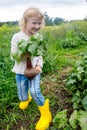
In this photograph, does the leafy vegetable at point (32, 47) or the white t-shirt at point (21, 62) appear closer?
the leafy vegetable at point (32, 47)

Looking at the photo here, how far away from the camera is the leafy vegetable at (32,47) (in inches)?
121

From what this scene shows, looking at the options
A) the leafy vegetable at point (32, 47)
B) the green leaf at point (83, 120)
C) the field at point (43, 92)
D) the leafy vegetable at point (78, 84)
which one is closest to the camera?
the green leaf at point (83, 120)

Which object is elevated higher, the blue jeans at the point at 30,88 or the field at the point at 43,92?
the blue jeans at the point at 30,88

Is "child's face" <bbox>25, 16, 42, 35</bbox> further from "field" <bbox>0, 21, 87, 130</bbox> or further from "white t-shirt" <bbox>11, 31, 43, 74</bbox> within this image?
"field" <bbox>0, 21, 87, 130</bbox>

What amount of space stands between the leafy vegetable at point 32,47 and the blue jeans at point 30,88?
320mm

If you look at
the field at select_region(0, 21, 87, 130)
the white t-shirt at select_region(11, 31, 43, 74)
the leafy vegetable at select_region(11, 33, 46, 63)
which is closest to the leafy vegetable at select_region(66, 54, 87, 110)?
the field at select_region(0, 21, 87, 130)

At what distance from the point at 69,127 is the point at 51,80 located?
1.31 metres

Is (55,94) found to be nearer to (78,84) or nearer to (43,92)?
(43,92)

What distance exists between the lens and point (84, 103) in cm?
328

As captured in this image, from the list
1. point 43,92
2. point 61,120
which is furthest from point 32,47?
point 43,92

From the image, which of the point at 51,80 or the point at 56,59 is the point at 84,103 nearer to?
the point at 51,80

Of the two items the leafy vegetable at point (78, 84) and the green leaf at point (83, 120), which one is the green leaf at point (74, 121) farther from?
the leafy vegetable at point (78, 84)

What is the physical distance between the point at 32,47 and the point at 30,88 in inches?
18.4

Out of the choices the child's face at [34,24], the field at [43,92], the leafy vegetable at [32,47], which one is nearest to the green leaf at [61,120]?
the field at [43,92]
